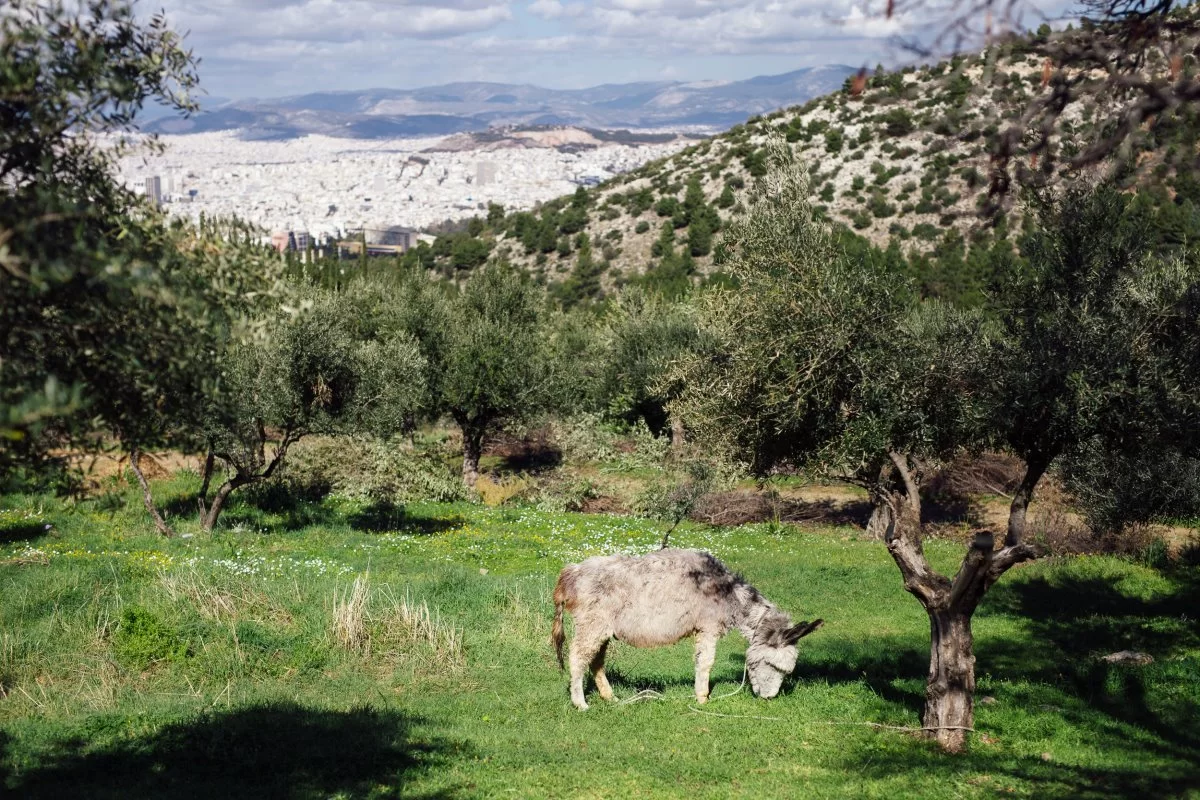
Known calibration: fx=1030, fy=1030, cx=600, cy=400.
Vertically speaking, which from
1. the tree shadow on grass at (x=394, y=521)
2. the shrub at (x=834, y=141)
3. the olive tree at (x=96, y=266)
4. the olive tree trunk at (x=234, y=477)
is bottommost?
the tree shadow on grass at (x=394, y=521)

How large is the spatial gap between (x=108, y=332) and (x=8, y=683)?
8.92m

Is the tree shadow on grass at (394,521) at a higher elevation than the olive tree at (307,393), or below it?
below

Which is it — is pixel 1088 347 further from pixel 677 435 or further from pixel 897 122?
pixel 897 122

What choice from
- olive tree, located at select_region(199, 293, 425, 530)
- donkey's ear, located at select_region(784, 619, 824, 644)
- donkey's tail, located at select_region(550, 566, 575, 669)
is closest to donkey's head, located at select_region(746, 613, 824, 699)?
donkey's ear, located at select_region(784, 619, 824, 644)

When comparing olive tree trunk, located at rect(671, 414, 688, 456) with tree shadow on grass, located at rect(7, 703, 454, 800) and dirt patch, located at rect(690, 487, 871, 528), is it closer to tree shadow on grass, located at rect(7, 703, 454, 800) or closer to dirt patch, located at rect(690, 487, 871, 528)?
dirt patch, located at rect(690, 487, 871, 528)

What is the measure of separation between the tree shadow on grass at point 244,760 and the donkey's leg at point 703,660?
3.45 m

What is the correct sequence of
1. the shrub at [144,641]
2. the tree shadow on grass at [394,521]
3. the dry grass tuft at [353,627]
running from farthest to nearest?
the tree shadow on grass at [394,521]
the dry grass tuft at [353,627]
the shrub at [144,641]

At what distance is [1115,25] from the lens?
25.4ft

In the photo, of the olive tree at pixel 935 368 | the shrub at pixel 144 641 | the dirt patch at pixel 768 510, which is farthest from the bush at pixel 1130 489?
the shrub at pixel 144 641

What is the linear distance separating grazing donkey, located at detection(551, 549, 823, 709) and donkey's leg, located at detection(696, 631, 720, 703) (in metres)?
Answer: 0.01

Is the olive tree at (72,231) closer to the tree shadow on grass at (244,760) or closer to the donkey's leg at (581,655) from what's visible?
the tree shadow on grass at (244,760)

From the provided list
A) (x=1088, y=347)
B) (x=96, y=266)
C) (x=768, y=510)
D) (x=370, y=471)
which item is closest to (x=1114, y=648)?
(x=1088, y=347)

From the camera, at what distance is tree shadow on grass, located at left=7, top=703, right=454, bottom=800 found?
31.4 ft

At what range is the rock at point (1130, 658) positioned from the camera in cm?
1438
